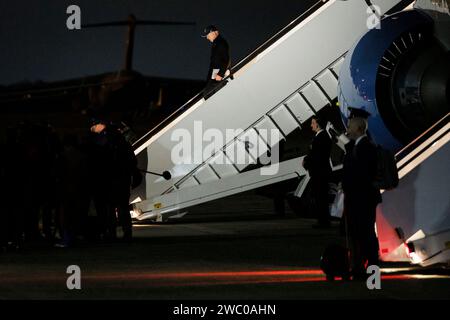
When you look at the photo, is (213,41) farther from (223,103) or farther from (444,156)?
(444,156)

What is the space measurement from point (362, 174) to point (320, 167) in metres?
7.68

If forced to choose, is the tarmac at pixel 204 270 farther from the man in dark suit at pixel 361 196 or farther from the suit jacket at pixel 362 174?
the suit jacket at pixel 362 174

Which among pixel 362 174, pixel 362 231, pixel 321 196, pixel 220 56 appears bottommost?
pixel 362 231

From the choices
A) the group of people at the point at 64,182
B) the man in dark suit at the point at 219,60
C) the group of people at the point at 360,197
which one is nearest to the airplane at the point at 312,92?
the man in dark suit at the point at 219,60

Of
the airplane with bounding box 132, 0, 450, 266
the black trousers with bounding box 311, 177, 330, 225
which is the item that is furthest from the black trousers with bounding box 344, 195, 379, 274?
the black trousers with bounding box 311, 177, 330, 225

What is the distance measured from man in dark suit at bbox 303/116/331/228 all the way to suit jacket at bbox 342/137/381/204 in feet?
24.6

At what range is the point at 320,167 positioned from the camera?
19.6 meters

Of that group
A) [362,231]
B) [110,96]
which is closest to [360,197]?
[362,231]

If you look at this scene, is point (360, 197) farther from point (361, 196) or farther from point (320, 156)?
point (320, 156)

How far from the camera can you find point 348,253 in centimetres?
1225

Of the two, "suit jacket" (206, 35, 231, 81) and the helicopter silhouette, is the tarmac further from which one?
the helicopter silhouette

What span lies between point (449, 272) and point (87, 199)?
6384 mm

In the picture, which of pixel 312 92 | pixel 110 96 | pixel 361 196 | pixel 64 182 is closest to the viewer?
pixel 361 196
